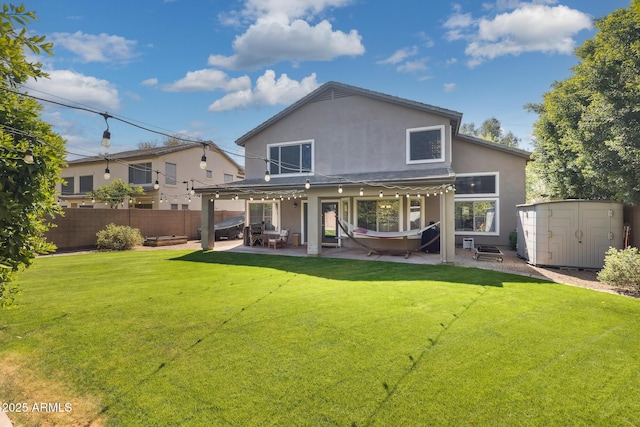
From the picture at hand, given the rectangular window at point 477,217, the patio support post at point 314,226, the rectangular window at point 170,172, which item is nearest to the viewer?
the patio support post at point 314,226

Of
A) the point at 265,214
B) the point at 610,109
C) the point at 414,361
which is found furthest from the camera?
the point at 265,214

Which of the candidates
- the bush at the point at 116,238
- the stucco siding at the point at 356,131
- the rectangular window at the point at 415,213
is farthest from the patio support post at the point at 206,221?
the rectangular window at the point at 415,213

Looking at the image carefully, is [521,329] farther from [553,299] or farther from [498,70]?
[498,70]

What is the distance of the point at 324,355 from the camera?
3.20m

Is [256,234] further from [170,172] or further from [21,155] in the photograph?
[21,155]

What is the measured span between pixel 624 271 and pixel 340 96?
31.4 ft

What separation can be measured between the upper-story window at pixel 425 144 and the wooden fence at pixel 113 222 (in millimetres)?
11789

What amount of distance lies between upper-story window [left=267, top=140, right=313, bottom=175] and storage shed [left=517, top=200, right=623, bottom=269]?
780cm

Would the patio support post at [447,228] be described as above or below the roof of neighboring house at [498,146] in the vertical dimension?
below

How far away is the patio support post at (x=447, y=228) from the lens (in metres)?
8.23

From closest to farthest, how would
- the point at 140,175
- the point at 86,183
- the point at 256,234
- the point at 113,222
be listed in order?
1. the point at 113,222
2. the point at 256,234
3. the point at 140,175
4. the point at 86,183

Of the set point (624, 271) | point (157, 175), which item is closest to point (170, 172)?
point (157, 175)

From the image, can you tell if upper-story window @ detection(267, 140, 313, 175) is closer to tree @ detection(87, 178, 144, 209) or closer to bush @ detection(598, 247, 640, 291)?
bush @ detection(598, 247, 640, 291)

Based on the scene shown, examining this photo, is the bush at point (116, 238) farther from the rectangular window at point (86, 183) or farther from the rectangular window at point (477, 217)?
the rectangular window at point (477, 217)
